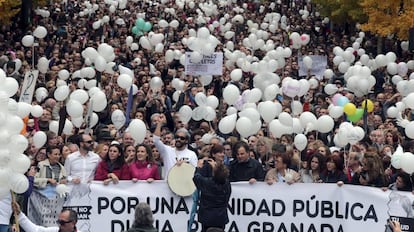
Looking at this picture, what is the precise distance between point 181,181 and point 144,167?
560 mm

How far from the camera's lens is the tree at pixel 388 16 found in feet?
99.3

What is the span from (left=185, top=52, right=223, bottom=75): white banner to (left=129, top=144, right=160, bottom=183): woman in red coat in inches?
292

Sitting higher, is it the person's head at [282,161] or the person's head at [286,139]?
the person's head at [286,139]

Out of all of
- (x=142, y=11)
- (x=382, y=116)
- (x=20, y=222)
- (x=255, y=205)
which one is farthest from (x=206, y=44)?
(x=142, y=11)

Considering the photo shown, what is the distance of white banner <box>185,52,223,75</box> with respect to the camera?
774 inches

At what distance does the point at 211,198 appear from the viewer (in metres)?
11.0

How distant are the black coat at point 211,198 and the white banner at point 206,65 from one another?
8.59m

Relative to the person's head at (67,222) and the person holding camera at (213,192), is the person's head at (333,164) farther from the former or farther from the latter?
the person's head at (67,222)

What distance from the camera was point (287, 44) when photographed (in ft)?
105

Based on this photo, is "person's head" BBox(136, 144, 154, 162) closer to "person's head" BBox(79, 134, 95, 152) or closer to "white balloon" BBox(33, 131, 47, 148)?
"person's head" BBox(79, 134, 95, 152)

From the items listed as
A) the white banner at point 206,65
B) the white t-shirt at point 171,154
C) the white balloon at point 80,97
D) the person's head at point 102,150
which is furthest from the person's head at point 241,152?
the white banner at point 206,65

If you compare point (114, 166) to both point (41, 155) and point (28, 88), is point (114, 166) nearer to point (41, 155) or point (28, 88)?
point (41, 155)

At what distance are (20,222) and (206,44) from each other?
433 inches

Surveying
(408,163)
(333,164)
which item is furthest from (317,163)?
(408,163)
